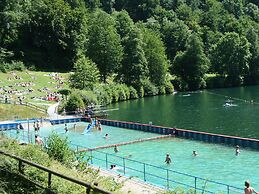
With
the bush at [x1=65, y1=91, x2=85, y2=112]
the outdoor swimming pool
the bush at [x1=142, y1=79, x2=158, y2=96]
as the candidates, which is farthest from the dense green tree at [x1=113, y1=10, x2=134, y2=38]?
the outdoor swimming pool

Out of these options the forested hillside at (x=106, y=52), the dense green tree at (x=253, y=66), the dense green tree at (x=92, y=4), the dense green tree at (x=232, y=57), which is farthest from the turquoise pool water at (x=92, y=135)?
the dense green tree at (x=92, y=4)

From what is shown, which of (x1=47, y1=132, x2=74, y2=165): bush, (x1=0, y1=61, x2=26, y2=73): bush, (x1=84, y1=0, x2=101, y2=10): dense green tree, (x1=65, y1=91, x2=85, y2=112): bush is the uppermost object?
(x1=84, y1=0, x2=101, y2=10): dense green tree

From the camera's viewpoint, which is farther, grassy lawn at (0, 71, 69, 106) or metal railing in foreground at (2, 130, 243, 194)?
grassy lawn at (0, 71, 69, 106)

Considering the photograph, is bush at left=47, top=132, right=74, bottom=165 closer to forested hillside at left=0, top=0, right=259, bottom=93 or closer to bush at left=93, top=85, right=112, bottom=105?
bush at left=93, top=85, right=112, bottom=105

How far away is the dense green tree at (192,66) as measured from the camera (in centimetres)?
12125

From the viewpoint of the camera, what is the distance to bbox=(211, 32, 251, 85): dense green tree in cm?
12686

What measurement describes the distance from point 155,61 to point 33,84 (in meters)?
37.8

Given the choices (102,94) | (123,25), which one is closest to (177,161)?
(102,94)

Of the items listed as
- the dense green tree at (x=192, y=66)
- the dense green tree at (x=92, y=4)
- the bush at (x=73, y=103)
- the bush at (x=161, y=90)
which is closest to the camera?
the bush at (x=73, y=103)

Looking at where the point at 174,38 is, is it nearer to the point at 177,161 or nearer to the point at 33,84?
the point at 33,84

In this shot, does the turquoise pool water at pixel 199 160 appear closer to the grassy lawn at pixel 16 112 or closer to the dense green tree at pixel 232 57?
the grassy lawn at pixel 16 112

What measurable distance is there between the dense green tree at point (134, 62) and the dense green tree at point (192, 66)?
57.5 ft

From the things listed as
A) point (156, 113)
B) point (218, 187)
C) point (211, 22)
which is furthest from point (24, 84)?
point (211, 22)

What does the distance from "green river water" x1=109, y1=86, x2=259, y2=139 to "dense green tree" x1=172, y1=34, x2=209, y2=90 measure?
22533mm
